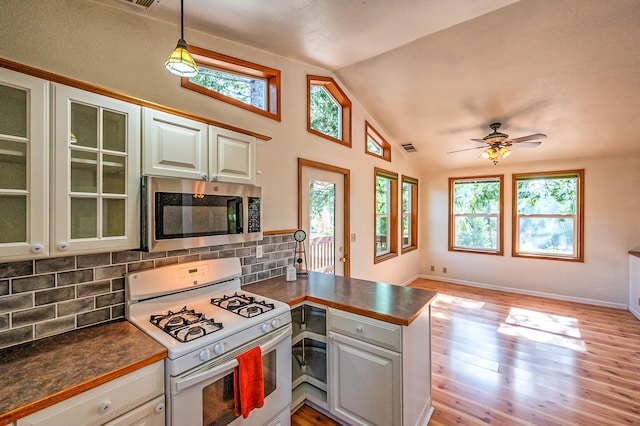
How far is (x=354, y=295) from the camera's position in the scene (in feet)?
6.73

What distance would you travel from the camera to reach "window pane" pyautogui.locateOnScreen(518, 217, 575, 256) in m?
4.68

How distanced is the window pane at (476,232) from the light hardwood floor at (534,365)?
4.47 ft

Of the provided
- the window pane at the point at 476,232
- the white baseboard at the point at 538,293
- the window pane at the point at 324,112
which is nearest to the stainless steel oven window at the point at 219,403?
the window pane at the point at 324,112

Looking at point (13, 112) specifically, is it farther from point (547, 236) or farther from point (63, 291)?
point (547, 236)

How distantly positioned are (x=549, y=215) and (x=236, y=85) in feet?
17.5

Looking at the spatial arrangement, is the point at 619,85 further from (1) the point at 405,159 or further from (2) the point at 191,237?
(2) the point at 191,237

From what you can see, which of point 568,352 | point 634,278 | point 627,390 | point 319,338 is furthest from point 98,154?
point 634,278

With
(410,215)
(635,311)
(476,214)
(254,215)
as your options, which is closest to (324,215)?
(254,215)

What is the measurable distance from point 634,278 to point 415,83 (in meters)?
4.23

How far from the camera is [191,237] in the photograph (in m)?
1.71

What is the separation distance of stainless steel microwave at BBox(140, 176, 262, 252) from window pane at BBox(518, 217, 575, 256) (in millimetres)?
5047

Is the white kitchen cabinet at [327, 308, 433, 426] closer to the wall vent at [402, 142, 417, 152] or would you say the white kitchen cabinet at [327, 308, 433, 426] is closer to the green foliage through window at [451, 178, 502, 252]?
the wall vent at [402, 142, 417, 152]

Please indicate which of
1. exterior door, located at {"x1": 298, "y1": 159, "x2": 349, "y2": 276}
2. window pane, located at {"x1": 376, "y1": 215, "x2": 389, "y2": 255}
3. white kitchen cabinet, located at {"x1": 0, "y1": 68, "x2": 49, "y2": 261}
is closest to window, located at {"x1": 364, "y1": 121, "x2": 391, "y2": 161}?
exterior door, located at {"x1": 298, "y1": 159, "x2": 349, "y2": 276}

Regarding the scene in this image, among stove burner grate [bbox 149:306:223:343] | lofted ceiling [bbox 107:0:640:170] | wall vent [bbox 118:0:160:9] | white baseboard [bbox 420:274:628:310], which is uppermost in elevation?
lofted ceiling [bbox 107:0:640:170]
